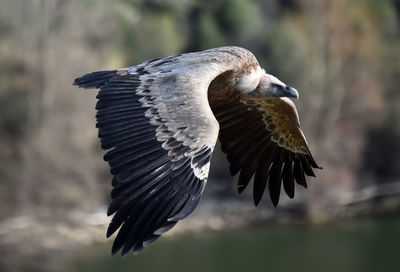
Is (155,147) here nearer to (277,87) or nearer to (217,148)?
(277,87)

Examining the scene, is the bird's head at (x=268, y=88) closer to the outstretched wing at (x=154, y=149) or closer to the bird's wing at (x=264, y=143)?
the bird's wing at (x=264, y=143)

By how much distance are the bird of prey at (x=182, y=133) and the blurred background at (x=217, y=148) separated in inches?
504

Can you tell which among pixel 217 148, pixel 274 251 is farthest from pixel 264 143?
pixel 217 148

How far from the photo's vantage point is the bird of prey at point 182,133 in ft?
20.8

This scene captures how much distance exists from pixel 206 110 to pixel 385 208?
799 inches

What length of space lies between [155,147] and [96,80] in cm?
131

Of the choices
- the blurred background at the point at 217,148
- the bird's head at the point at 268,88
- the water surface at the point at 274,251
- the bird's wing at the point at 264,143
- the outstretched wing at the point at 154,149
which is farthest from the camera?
the blurred background at the point at 217,148

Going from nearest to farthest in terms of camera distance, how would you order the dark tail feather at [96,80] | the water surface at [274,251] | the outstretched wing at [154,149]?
the outstretched wing at [154,149], the dark tail feather at [96,80], the water surface at [274,251]

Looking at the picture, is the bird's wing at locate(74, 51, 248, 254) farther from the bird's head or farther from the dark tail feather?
→ the bird's head

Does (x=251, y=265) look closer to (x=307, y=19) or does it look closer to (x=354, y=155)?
(x=354, y=155)

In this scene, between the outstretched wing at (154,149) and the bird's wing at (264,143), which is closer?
the outstretched wing at (154,149)

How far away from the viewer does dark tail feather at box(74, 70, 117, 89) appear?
296 inches

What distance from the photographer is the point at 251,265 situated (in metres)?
21.3

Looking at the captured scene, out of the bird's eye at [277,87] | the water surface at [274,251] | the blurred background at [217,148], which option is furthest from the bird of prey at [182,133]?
the blurred background at [217,148]
